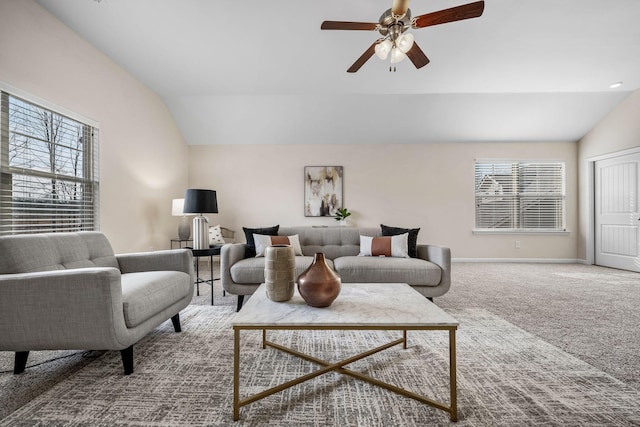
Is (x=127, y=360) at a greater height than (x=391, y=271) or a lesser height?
lesser

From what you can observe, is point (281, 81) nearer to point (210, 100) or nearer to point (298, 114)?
point (298, 114)

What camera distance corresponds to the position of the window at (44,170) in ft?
8.04

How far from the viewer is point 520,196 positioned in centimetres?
597

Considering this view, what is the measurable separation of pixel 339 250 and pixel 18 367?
2671mm

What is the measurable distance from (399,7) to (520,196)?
5324mm

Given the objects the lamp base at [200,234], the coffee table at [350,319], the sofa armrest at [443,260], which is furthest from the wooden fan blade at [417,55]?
the lamp base at [200,234]

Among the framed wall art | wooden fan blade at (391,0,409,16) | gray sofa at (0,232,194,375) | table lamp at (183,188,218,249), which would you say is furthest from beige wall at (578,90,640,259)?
gray sofa at (0,232,194,375)

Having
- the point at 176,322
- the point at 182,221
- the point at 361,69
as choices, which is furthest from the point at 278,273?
the point at 182,221

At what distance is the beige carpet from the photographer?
1326mm

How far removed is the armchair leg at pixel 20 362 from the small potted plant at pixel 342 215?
457 centimetres

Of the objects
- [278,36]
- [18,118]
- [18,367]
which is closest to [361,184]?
[278,36]

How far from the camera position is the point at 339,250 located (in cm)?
352

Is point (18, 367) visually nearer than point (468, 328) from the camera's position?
Yes

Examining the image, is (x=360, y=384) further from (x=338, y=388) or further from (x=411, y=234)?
(x=411, y=234)
